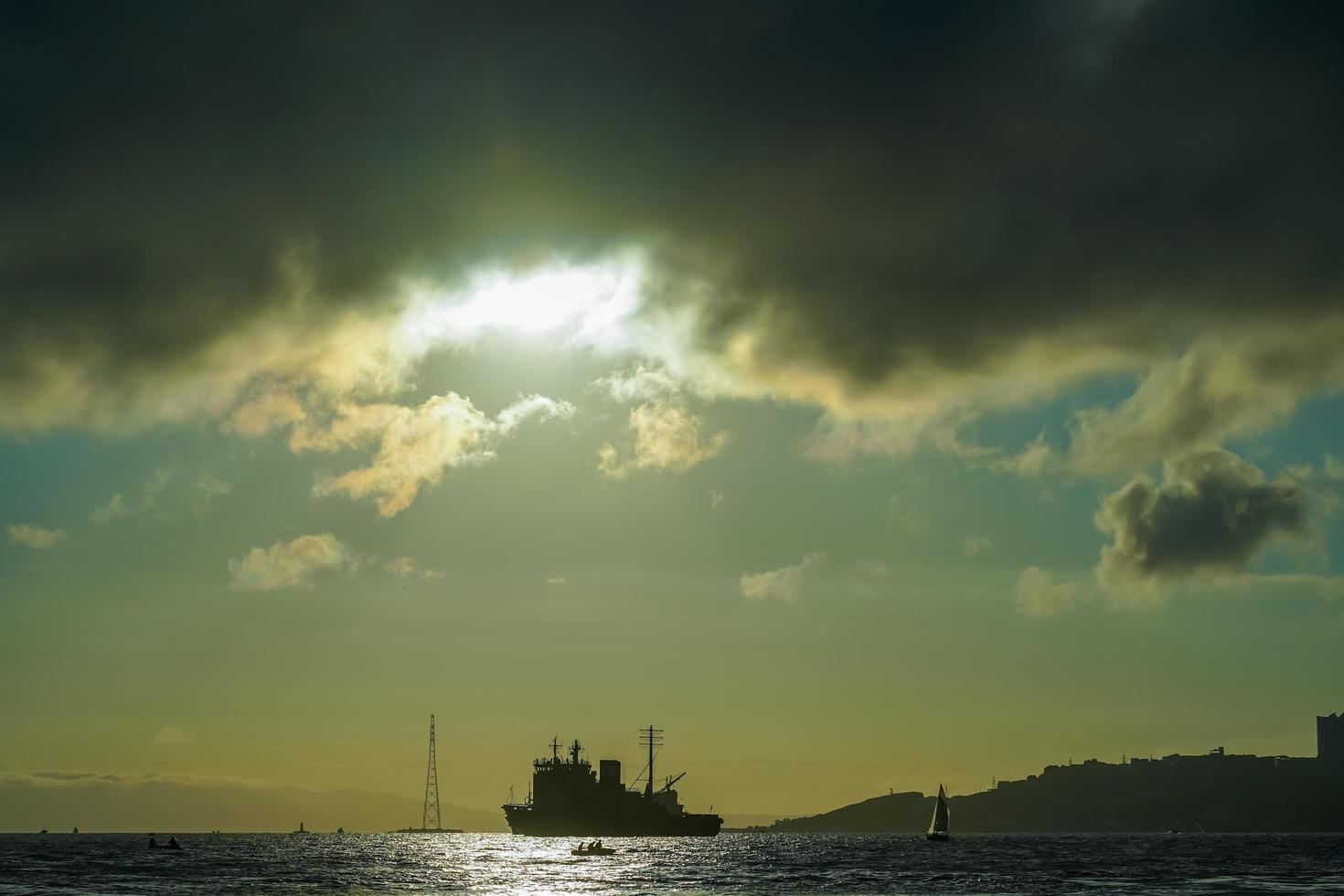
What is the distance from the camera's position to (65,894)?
10469 centimetres

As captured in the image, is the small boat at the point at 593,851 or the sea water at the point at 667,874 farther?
the small boat at the point at 593,851

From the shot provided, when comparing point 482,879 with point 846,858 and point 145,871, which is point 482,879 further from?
point 846,858

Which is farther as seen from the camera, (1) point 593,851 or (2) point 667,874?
(1) point 593,851

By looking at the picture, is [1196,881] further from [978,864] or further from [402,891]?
[402,891]

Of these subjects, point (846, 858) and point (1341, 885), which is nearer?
point (1341, 885)

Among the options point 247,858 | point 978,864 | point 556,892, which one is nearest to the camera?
point 556,892

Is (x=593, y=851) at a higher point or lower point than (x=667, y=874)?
lower

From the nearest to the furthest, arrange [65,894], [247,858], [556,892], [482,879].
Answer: [65,894]
[556,892]
[482,879]
[247,858]

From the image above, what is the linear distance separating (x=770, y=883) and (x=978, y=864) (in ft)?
171

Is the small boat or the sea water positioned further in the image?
the small boat

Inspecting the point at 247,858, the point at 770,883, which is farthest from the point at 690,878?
the point at 247,858

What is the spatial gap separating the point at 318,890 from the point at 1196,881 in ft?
267

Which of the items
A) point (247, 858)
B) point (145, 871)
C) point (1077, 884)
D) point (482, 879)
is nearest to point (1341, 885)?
point (1077, 884)

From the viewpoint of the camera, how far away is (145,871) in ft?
478
